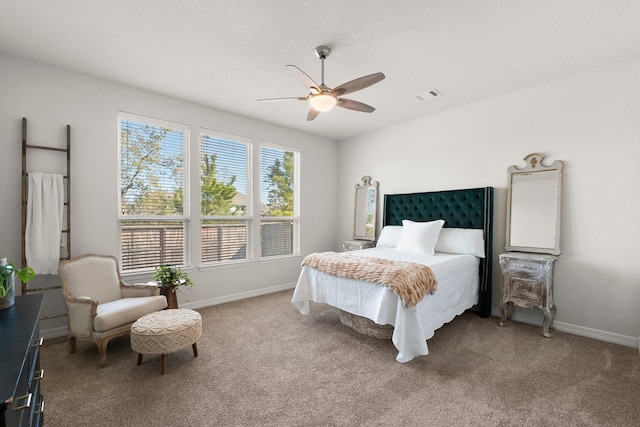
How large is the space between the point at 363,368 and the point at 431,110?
11.6 feet

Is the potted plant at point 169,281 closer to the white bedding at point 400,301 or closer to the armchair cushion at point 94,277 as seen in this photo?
the armchair cushion at point 94,277

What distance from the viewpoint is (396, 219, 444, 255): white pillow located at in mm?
3828

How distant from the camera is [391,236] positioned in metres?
4.50

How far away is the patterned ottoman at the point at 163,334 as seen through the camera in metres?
2.30

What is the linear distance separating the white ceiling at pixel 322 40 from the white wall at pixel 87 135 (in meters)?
0.19

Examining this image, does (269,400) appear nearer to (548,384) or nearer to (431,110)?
(548,384)

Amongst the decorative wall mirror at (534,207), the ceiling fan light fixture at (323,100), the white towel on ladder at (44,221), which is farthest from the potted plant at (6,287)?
the decorative wall mirror at (534,207)

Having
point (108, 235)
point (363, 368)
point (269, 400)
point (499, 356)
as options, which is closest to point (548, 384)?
point (499, 356)

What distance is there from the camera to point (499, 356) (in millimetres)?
2662

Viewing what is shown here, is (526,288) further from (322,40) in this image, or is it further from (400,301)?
(322,40)

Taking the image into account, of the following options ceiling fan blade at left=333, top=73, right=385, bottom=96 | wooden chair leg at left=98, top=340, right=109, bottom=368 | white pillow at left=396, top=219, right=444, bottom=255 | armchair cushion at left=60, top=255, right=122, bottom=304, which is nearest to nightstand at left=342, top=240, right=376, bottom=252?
white pillow at left=396, top=219, right=444, bottom=255

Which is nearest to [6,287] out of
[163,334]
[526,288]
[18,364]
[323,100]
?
[18,364]

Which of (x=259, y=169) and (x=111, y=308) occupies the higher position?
(x=259, y=169)

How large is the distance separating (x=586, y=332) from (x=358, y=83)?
3462 mm
